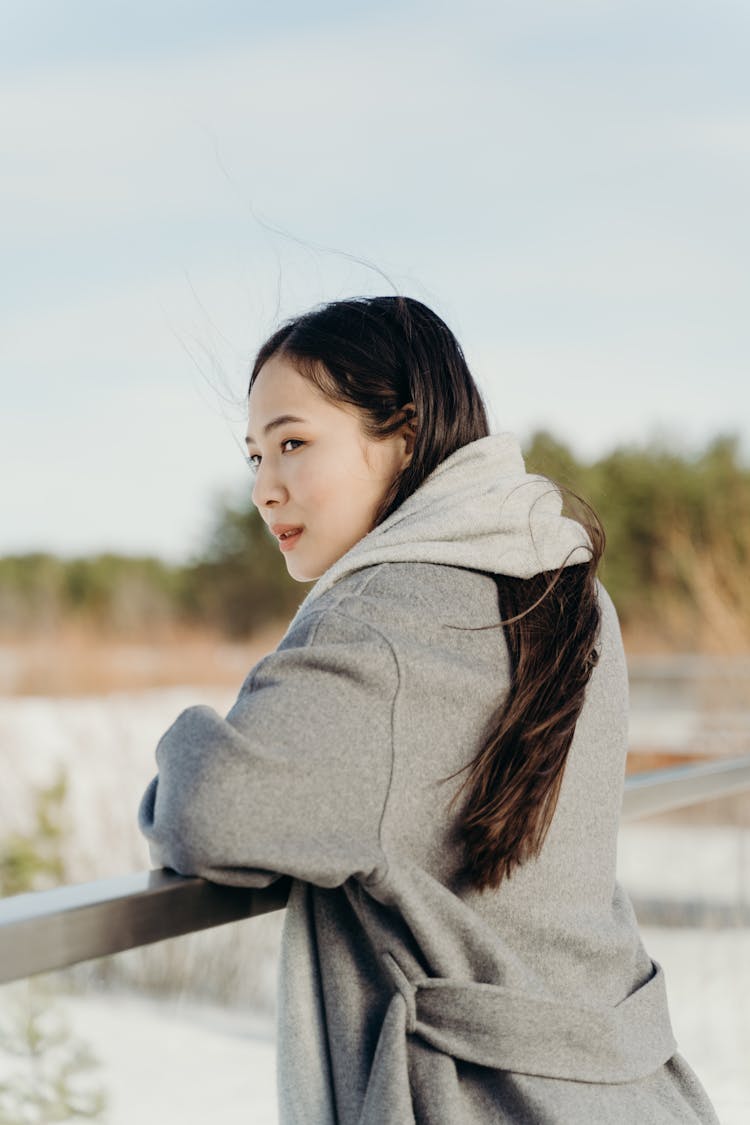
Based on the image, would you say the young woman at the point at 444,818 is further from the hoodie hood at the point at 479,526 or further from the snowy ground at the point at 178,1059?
the snowy ground at the point at 178,1059

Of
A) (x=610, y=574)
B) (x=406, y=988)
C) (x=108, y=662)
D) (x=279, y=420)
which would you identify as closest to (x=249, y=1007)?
(x=406, y=988)

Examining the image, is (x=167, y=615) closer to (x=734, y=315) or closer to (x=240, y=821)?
(x=734, y=315)

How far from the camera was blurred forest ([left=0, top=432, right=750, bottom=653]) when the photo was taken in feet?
21.6

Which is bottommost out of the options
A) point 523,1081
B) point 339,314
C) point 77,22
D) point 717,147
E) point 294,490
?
point 523,1081

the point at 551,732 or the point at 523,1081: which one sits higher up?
the point at 551,732

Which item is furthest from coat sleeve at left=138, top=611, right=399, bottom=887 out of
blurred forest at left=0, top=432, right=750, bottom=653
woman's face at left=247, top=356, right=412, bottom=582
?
blurred forest at left=0, top=432, right=750, bottom=653

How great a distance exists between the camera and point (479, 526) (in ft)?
3.53

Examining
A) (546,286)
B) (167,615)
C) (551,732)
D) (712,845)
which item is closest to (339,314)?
(551,732)

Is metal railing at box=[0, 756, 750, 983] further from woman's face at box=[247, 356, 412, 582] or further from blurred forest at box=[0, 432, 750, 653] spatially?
blurred forest at box=[0, 432, 750, 653]

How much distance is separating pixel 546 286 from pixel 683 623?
10.8 m

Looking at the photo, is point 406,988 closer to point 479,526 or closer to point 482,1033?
point 482,1033

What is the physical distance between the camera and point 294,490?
118cm

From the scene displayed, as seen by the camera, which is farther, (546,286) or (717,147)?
(546,286)

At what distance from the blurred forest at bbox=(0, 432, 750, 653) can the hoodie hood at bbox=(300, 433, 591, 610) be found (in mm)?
131
